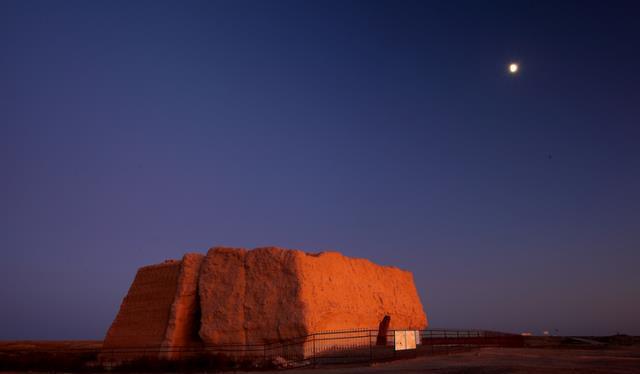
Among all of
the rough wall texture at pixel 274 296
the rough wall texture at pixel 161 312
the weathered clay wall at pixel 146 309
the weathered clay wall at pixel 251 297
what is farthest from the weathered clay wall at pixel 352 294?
the weathered clay wall at pixel 146 309

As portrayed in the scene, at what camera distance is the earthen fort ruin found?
2286 centimetres

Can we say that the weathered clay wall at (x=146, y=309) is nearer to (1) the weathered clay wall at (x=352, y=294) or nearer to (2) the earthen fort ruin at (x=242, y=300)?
(2) the earthen fort ruin at (x=242, y=300)

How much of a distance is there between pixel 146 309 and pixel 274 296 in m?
7.26

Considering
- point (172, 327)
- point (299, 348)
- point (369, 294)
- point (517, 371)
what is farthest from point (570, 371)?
point (172, 327)

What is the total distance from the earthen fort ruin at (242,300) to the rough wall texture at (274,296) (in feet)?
A: 0.14

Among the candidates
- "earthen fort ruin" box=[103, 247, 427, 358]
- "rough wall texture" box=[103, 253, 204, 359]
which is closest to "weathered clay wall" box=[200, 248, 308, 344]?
"earthen fort ruin" box=[103, 247, 427, 358]

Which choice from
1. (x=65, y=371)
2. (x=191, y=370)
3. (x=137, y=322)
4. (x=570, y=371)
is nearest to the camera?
(x=570, y=371)

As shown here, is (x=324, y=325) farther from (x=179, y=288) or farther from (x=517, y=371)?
(x=517, y=371)

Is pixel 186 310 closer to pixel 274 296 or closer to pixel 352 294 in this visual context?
pixel 274 296

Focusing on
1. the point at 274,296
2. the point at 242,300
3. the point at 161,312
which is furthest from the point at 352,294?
the point at 161,312

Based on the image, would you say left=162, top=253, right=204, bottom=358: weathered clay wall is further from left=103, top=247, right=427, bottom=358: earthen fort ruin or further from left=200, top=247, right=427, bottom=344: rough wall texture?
left=200, top=247, right=427, bottom=344: rough wall texture

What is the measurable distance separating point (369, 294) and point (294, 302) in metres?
6.03

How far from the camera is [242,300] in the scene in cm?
2372

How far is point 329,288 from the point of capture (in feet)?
79.3
